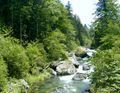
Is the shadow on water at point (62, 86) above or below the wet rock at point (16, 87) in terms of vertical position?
below

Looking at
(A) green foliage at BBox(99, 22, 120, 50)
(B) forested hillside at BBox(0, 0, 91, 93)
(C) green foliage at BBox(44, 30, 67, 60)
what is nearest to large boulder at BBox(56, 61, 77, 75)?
(B) forested hillside at BBox(0, 0, 91, 93)

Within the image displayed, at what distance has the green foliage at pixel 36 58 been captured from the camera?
1372 inches

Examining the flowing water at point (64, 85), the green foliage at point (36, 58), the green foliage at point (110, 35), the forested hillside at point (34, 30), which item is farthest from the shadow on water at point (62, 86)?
the green foliage at point (110, 35)

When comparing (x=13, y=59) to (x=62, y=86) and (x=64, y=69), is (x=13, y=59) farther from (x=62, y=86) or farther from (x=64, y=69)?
(x=64, y=69)

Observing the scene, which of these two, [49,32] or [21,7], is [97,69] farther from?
[49,32]

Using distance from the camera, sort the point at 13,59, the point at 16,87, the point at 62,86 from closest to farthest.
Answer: the point at 16,87 → the point at 13,59 → the point at 62,86

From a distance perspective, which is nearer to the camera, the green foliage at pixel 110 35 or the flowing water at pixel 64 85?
the flowing water at pixel 64 85

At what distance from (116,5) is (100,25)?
3617 millimetres

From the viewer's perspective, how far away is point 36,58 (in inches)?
1458

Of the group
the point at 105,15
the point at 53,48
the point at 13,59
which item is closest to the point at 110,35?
the point at 13,59

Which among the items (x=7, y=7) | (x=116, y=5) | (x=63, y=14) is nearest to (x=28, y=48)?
(x=7, y=7)

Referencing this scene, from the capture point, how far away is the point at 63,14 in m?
60.7

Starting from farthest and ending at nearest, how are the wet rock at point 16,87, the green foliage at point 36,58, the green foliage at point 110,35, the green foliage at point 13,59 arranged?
the green foliage at point 36,58 < the green foliage at point 110,35 < the green foliage at point 13,59 < the wet rock at point 16,87

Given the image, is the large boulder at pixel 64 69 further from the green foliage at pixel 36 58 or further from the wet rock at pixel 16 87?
the wet rock at pixel 16 87
